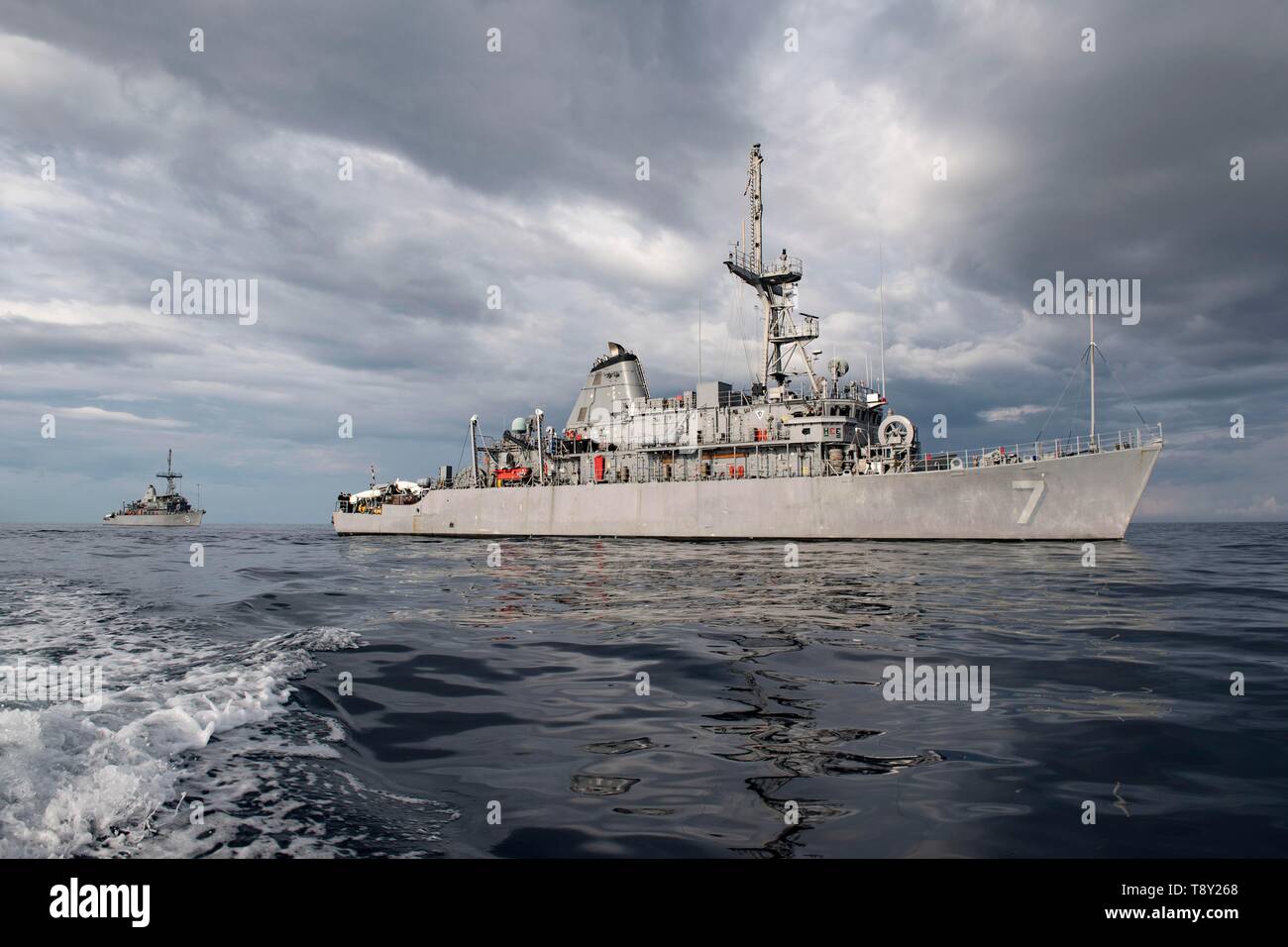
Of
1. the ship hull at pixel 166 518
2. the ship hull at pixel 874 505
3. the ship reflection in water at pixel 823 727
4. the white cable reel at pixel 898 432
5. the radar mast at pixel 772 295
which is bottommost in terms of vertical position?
the ship hull at pixel 166 518

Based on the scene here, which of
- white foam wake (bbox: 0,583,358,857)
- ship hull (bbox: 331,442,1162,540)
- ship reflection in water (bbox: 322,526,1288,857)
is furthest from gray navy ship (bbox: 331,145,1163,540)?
white foam wake (bbox: 0,583,358,857)

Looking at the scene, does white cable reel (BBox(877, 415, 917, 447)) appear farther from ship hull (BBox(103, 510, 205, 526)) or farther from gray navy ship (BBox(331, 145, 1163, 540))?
ship hull (BBox(103, 510, 205, 526))

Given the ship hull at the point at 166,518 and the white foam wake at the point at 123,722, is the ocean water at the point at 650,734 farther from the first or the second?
the ship hull at the point at 166,518

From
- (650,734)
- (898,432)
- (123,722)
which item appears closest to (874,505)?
(898,432)

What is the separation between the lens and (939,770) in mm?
4320

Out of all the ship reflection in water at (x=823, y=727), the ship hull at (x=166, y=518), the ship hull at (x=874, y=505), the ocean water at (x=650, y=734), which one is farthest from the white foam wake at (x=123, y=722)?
the ship hull at (x=166, y=518)

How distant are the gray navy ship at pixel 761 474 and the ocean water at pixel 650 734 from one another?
61.6ft

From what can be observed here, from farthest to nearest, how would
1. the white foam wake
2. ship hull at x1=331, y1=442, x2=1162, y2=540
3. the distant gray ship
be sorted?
the distant gray ship < ship hull at x1=331, y1=442, x2=1162, y2=540 < the white foam wake

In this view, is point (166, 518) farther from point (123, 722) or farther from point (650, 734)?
point (650, 734)

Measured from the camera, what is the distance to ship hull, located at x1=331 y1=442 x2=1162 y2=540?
93.0 ft

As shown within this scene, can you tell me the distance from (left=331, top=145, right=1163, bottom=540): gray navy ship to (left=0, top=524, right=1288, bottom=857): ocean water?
1878 centimetres

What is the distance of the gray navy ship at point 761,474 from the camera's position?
2902cm

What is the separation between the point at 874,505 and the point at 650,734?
2954cm

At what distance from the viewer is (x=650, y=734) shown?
5.15 meters
